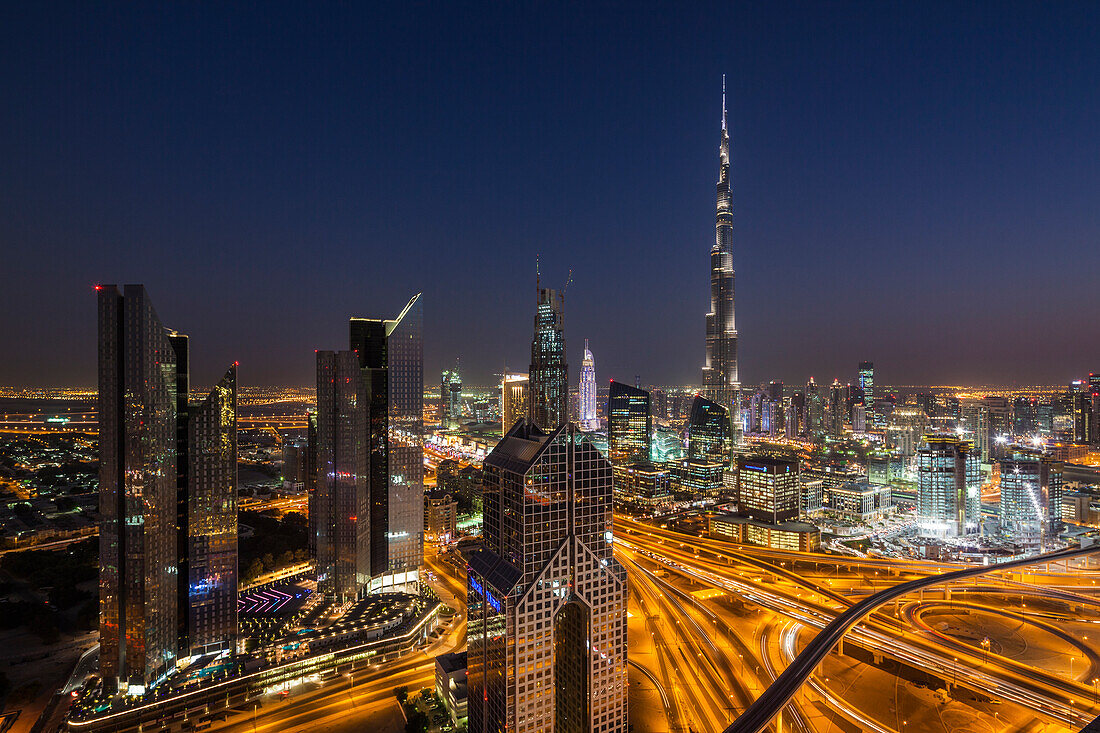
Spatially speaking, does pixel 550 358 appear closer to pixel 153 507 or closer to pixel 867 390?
pixel 153 507

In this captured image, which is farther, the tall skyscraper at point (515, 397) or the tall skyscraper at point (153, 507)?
the tall skyscraper at point (515, 397)

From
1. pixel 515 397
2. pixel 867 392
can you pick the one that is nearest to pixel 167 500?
pixel 515 397

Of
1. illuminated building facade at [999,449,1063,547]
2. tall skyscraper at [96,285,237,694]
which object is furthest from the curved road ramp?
illuminated building facade at [999,449,1063,547]

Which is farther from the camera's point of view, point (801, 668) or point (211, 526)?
point (211, 526)

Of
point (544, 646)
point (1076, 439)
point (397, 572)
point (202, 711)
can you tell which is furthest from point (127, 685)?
point (1076, 439)

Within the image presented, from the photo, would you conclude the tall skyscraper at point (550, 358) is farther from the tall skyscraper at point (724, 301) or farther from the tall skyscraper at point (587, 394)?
the tall skyscraper at point (724, 301)

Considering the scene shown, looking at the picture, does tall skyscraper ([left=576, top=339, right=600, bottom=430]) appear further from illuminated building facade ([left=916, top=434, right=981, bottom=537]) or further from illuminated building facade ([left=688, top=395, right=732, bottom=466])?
illuminated building facade ([left=916, top=434, right=981, bottom=537])

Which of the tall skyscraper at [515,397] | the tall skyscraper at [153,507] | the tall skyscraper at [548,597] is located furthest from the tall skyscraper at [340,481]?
the tall skyscraper at [515,397]
